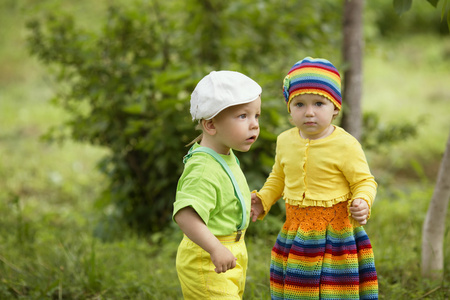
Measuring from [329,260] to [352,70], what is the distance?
2.16 meters

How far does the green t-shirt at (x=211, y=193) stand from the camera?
1.73 meters

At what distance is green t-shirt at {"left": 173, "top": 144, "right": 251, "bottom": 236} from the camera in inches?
68.0

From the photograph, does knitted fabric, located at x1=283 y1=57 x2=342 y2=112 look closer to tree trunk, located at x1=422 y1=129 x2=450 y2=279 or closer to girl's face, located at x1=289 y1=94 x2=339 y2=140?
girl's face, located at x1=289 y1=94 x2=339 y2=140

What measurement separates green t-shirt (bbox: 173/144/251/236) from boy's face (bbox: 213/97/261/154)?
0.10 m

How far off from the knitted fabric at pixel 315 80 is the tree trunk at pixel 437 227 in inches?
41.3

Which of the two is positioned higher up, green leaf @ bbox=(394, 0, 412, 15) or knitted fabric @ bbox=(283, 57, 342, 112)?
green leaf @ bbox=(394, 0, 412, 15)

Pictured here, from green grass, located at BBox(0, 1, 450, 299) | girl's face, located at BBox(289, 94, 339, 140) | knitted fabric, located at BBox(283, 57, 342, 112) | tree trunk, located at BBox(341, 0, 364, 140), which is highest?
tree trunk, located at BBox(341, 0, 364, 140)

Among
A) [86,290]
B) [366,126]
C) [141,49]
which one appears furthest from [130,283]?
[366,126]

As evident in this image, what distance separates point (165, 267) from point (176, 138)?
0.99 metres

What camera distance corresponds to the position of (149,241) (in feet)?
13.2

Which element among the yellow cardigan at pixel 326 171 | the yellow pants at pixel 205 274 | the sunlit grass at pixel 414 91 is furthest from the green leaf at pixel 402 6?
the sunlit grass at pixel 414 91

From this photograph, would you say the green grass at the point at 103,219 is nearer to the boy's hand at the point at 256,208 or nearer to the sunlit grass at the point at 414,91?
the sunlit grass at the point at 414,91

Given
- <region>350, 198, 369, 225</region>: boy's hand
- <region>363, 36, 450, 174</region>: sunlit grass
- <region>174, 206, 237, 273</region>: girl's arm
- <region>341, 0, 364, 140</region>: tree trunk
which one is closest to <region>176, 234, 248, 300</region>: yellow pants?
<region>174, 206, 237, 273</region>: girl's arm

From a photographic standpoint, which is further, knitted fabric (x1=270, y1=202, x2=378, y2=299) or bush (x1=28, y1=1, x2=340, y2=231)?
bush (x1=28, y1=1, x2=340, y2=231)
